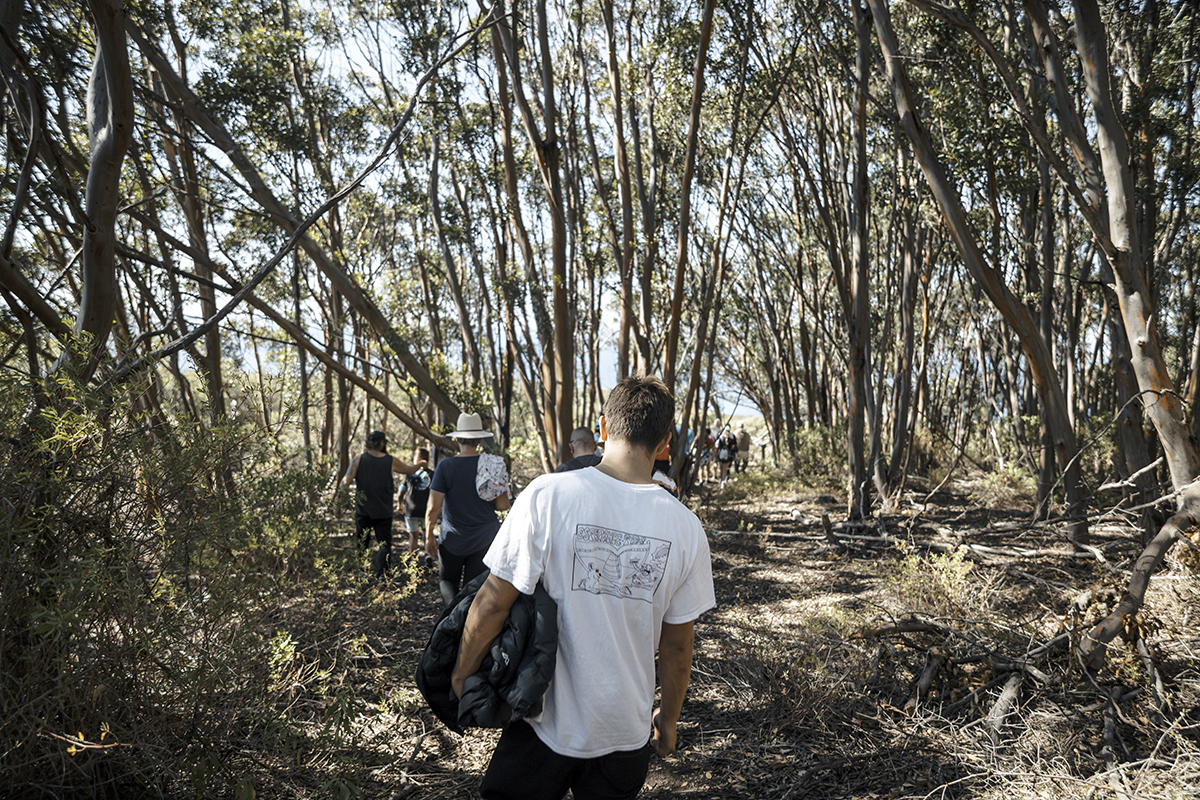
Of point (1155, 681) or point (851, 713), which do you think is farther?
point (851, 713)

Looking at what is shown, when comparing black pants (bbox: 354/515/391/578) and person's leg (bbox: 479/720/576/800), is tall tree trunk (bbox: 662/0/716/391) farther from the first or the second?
person's leg (bbox: 479/720/576/800)

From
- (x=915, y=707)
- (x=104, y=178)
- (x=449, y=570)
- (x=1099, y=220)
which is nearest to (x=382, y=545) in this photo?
(x=449, y=570)

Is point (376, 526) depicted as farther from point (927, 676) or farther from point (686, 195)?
point (927, 676)

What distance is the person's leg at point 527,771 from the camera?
1.93m

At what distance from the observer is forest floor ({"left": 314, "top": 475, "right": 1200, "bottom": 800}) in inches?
126

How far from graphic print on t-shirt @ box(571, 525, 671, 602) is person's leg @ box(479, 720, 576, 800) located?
0.47m

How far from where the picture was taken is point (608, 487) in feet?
6.36

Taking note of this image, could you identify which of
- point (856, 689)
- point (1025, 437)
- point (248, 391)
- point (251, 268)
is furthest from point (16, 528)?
point (1025, 437)

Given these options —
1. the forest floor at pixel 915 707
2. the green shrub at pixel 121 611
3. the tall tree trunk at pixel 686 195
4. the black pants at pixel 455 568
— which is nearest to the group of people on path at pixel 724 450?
the tall tree trunk at pixel 686 195

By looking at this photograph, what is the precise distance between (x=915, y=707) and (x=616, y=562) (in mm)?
2720

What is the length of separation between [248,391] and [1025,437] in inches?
548

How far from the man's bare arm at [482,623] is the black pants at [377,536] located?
4922 millimetres

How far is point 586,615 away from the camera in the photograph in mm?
1919

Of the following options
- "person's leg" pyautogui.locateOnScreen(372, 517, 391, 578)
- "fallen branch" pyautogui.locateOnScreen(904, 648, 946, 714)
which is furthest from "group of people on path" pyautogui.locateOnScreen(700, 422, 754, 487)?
"fallen branch" pyautogui.locateOnScreen(904, 648, 946, 714)
